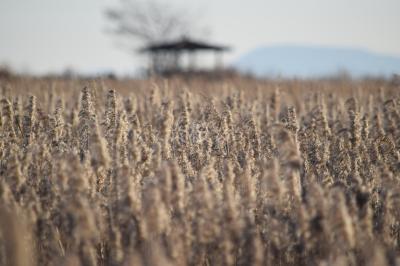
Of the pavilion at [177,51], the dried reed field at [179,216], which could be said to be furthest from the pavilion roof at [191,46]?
the dried reed field at [179,216]

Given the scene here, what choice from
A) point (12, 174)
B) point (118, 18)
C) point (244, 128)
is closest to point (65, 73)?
point (244, 128)

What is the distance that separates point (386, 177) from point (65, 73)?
13.3 meters

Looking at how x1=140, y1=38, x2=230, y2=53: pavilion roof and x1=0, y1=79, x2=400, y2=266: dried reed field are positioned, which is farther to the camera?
x1=140, y1=38, x2=230, y2=53: pavilion roof

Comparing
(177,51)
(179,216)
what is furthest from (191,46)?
(179,216)

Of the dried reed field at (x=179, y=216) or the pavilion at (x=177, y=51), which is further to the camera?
the pavilion at (x=177, y=51)

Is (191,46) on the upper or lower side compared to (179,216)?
upper

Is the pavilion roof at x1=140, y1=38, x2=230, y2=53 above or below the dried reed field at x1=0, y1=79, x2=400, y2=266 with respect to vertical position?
above

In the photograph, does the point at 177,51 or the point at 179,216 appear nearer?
the point at 179,216

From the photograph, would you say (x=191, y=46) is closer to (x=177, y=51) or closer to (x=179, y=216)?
(x=177, y=51)

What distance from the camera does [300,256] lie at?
7.69 feet

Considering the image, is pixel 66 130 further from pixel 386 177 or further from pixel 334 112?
pixel 334 112

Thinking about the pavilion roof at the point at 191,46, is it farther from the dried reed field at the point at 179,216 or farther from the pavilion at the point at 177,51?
the dried reed field at the point at 179,216

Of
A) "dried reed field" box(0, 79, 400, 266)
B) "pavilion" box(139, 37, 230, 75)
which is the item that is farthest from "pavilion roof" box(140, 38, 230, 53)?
"dried reed field" box(0, 79, 400, 266)

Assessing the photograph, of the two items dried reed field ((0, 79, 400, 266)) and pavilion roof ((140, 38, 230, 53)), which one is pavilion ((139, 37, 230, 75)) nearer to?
pavilion roof ((140, 38, 230, 53))
